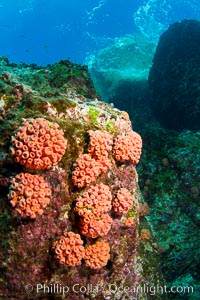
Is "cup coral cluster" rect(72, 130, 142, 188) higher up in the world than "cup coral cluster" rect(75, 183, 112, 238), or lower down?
higher up

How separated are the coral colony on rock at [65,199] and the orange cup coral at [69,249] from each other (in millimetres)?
14

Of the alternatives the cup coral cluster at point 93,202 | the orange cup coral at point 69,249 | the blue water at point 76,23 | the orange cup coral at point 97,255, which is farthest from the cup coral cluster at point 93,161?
the blue water at point 76,23

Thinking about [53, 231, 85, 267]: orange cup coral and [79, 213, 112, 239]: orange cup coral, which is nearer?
[53, 231, 85, 267]: orange cup coral

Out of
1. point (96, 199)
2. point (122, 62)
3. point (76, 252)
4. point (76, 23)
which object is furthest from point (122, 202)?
point (76, 23)

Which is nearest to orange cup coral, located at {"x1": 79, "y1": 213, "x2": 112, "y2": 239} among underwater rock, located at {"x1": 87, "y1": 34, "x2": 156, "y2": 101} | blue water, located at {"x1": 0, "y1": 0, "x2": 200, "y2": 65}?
underwater rock, located at {"x1": 87, "y1": 34, "x2": 156, "y2": 101}

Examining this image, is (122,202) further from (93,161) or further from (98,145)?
(98,145)

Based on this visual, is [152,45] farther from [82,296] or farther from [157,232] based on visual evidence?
[82,296]

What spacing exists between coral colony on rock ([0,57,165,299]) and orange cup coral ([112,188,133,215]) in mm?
17

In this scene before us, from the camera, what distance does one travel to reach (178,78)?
43.7 feet

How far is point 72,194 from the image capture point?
4.16m

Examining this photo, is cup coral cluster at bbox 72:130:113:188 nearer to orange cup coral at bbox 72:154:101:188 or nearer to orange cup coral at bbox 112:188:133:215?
orange cup coral at bbox 72:154:101:188

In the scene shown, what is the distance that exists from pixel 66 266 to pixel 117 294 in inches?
52.4

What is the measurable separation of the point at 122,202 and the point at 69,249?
44.2 inches

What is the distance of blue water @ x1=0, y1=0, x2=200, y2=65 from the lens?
38866mm
